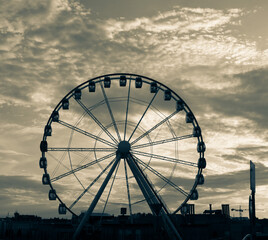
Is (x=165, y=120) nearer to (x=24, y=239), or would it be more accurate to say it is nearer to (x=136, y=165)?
(x=136, y=165)

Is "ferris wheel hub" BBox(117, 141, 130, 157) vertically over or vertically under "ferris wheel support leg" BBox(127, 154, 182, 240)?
over

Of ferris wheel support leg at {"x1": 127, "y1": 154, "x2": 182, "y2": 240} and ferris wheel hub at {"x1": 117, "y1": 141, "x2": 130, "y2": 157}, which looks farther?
ferris wheel hub at {"x1": 117, "y1": 141, "x2": 130, "y2": 157}

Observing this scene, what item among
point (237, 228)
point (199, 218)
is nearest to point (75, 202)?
point (237, 228)

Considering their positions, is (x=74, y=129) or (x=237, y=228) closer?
(x=74, y=129)

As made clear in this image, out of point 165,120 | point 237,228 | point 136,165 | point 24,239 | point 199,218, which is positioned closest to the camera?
point 136,165

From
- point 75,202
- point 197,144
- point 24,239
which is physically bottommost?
point 24,239

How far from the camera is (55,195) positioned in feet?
130

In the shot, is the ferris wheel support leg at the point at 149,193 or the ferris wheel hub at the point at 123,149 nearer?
the ferris wheel support leg at the point at 149,193

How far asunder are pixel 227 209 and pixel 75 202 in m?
56.8

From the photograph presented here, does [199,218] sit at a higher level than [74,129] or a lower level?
lower

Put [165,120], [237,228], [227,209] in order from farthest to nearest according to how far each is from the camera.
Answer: [227,209] → [237,228] → [165,120]

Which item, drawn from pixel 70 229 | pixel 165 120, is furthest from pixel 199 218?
pixel 165 120

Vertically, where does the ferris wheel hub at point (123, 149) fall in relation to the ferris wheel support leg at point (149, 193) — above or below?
above

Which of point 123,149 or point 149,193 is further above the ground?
point 123,149
